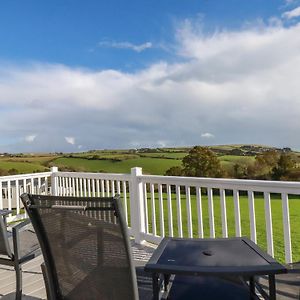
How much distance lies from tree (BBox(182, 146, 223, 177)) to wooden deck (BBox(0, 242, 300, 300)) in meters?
3.19

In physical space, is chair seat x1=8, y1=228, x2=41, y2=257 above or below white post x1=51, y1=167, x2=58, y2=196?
below

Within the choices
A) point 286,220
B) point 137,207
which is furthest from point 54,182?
point 286,220

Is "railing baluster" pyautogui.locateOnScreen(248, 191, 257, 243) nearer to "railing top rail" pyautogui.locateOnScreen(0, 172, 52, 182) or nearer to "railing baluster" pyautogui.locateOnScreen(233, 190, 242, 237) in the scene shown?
"railing baluster" pyautogui.locateOnScreen(233, 190, 242, 237)

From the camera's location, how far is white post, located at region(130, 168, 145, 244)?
5145 mm

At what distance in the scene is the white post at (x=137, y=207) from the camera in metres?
5.14

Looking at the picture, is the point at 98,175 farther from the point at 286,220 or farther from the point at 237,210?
the point at 286,220

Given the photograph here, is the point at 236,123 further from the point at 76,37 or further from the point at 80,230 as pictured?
the point at 80,230

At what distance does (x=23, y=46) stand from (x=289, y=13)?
895cm

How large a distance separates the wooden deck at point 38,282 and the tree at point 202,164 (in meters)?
3.19

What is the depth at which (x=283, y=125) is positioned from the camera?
10734 millimetres

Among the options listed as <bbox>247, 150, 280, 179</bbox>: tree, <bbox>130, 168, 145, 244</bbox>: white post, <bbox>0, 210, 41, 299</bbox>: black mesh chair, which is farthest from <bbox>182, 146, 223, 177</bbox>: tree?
<bbox>0, 210, 41, 299</bbox>: black mesh chair

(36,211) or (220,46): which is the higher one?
Result: (220,46)

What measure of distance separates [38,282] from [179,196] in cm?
211

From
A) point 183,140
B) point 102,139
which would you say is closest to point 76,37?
point 102,139
